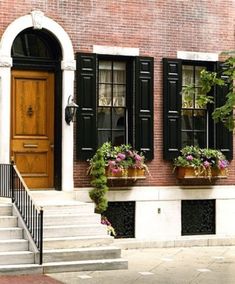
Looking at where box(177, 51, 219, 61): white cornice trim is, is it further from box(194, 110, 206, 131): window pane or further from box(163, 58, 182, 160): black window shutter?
box(194, 110, 206, 131): window pane

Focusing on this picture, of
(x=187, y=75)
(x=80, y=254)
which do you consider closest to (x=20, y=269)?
(x=80, y=254)

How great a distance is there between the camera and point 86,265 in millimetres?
11539

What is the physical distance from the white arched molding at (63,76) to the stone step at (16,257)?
8.99 ft

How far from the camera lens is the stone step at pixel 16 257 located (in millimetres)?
11156

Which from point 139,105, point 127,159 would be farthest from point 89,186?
point 139,105

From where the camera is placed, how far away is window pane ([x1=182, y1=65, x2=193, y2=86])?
1573 cm

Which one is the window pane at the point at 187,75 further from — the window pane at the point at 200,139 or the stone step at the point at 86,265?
the stone step at the point at 86,265

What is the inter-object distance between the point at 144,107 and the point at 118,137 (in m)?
0.87

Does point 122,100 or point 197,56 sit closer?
point 122,100

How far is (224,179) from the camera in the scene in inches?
622

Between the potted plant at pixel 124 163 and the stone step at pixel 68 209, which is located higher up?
the potted plant at pixel 124 163

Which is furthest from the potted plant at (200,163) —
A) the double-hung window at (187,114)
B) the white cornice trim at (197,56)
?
the white cornice trim at (197,56)

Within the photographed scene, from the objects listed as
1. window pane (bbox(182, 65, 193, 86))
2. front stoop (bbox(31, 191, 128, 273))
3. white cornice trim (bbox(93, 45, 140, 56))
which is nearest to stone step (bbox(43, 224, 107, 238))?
front stoop (bbox(31, 191, 128, 273))

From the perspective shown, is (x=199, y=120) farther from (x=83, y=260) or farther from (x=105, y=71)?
(x=83, y=260)
